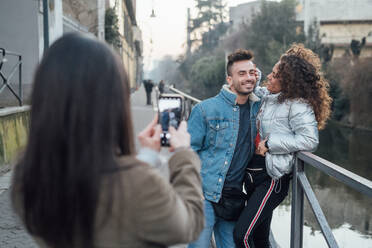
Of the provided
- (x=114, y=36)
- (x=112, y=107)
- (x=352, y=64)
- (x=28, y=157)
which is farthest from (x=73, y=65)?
(x=352, y=64)

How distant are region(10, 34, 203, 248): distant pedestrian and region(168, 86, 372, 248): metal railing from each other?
125 cm

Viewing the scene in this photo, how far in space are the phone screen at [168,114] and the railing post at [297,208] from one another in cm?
145

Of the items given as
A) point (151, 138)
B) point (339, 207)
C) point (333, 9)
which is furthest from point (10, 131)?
point (333, 9)

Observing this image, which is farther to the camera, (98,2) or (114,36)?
(114,36)

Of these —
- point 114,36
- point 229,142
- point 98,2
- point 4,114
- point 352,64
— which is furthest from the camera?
point 352,64

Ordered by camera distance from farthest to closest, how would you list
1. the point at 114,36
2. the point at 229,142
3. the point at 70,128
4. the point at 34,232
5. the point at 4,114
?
1. the point at 114,36
2. the point at 4,114
3. the point at 229,142
4. the point at 34,232
5. the point at 70,128

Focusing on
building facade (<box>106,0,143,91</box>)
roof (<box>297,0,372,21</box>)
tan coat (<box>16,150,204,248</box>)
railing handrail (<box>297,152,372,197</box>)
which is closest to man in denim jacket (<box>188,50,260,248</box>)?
railing handrail (<box>297,152,372,197</box>)

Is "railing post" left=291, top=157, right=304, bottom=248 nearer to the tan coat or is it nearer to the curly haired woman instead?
the curly haired woman

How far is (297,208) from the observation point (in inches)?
125

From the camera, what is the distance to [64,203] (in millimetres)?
1203

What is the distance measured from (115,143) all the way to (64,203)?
211 millimetres

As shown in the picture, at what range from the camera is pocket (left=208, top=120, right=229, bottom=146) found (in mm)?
3082

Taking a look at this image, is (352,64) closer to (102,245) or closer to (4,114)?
(4,114)

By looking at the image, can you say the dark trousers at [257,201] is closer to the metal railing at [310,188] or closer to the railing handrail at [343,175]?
the metal railing at [310,188]
